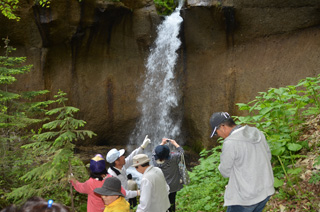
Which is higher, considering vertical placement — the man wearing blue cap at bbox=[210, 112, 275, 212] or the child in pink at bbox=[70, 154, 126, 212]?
the man wearing blue cap at bbox=[210, 112, 275, 212]

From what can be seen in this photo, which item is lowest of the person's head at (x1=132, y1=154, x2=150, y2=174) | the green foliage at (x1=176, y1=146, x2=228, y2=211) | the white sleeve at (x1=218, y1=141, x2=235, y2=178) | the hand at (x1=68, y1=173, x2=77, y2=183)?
the green foliage at (x1=176, y1=146, x2=228, y2=211)

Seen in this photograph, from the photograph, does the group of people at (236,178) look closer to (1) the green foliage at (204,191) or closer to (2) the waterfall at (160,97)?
(1) the green foliage at (204,191)

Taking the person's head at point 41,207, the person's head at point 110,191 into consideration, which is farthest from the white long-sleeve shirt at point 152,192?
the person's head at point 41,207

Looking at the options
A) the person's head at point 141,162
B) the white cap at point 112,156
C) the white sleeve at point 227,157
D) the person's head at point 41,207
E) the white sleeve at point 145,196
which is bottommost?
the white sleeve at point 145,196

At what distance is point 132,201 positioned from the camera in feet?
19.4

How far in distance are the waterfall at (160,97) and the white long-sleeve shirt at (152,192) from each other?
12572mm

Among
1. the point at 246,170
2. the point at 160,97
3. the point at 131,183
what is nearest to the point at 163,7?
the point at 160,97

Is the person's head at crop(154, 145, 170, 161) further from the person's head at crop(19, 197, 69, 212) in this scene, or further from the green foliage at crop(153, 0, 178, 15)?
the green foliage at crop(153, 0, 178, 15)

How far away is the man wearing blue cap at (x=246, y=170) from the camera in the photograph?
3016 millimetres

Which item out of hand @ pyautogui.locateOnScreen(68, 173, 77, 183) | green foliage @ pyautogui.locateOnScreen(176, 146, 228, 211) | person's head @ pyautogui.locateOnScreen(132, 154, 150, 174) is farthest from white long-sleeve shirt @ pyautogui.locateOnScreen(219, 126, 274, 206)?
hand @ pyautogui.locateOnScreen(68, 173, 77, 183)

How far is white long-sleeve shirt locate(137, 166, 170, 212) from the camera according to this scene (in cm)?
351

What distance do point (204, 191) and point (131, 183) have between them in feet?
6.04

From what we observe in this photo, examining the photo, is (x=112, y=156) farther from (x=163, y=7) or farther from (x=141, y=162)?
(x=163, y=7)

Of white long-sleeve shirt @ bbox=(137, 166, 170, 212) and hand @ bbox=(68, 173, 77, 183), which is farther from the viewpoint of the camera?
hand @ bbox=(68, 173, 77, 183)
